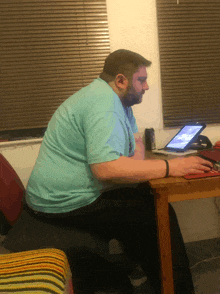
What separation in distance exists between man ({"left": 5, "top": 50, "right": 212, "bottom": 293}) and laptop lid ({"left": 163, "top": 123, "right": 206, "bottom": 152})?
379 millimetres

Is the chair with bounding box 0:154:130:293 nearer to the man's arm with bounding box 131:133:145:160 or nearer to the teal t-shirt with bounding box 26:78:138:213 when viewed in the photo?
the teal t-shirt with bounding box 26:78:138:213

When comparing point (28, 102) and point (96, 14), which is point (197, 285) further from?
point (96, 14)

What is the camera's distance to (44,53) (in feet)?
5.00

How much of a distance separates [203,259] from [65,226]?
3.79 ft

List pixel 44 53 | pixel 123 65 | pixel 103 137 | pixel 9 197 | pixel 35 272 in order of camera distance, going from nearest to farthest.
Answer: pixel 35 272 < pixel 103 137 < pixel 9 197 < pixel 123 65 < pixel 44 53

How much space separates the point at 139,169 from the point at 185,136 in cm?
72

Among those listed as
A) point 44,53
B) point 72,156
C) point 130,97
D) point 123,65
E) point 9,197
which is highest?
point 44,53

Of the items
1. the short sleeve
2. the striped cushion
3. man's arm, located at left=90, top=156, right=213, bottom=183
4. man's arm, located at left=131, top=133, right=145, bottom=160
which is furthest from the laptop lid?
the striped cushion

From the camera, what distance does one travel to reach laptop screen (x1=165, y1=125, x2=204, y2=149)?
136 cm

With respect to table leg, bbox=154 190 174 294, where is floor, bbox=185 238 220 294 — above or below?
below

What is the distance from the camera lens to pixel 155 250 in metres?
1.04

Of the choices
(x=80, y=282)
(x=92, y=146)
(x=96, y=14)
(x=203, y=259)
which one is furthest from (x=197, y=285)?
(x=96, y=14)

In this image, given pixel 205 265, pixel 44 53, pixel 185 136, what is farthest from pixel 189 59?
pixel 205 265

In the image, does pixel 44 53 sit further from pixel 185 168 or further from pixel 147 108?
pixel 185 168
